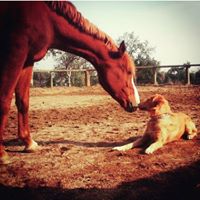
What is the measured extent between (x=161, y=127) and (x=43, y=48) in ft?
6.79

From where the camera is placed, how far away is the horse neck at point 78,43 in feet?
13.3

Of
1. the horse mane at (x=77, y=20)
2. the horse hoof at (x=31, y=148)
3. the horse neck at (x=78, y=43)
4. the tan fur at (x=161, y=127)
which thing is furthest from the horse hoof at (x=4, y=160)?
the horse mane at (x=77, y=20)

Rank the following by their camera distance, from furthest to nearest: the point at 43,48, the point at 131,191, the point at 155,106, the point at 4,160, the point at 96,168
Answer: the point at 155,106, the point at 43,48, the point at 4,160, the point at 96,168, the point at 131,191

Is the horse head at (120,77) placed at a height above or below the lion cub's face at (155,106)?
above

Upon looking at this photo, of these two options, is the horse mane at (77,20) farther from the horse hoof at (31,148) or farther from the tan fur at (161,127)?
the horse hoof at (31,148)

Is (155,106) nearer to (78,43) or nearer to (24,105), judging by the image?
(78,43)

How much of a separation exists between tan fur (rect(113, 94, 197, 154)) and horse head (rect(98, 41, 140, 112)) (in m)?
0.23

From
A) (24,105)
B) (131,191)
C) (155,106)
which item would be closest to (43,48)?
(24,105)

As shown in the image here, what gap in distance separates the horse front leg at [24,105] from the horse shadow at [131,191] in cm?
143

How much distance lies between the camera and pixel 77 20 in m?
4.11

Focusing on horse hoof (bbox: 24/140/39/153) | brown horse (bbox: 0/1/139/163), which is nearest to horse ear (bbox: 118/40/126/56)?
brown horse (bbox: 0/1/139/163)

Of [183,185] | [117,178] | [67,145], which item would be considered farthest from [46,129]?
[183,185]

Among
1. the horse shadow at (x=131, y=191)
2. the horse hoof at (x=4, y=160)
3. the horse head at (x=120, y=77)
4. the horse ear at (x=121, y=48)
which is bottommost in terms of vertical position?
the horse shadow at (x=131, y=191)

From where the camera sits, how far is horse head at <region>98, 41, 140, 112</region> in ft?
14.4
